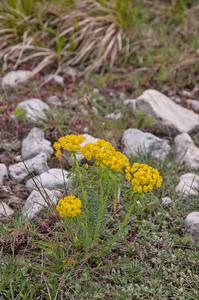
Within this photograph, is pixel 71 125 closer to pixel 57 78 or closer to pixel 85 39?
pixel 57 78

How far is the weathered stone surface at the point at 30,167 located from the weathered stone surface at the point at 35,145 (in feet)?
0.55

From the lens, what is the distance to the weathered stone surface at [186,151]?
3.44 meters

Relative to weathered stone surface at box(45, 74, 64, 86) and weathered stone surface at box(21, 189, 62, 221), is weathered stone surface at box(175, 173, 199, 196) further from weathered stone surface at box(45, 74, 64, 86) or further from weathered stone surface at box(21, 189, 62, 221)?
weathered stone surface at box(45, 74, 64, 86)

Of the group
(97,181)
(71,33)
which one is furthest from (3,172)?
(71,33)

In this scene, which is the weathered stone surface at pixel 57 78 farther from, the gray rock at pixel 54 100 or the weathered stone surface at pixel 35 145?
the weathered stone surface at pixel 35 145

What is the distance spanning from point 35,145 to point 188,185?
1.96 meters

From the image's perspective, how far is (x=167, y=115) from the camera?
159 inches

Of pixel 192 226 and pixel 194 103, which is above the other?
pixel 194 103

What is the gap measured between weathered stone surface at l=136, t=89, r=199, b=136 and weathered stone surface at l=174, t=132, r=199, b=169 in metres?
0.26

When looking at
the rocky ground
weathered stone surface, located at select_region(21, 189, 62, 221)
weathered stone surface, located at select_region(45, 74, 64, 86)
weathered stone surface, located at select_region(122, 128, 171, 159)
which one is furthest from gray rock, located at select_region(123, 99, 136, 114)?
weathered stone surface, located at select_region(21, 189, 62, 221)

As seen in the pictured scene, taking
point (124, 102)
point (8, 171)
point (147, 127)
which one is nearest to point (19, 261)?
point (8, 171)

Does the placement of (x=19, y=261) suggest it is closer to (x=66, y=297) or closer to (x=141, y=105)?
(x=66, y=297)

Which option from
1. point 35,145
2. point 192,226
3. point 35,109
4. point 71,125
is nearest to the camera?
point 192,226

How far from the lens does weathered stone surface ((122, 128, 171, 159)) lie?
3518 mm
